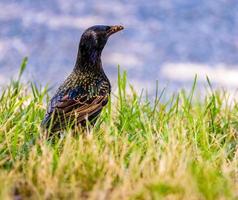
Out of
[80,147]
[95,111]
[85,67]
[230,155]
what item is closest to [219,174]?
[80,147]

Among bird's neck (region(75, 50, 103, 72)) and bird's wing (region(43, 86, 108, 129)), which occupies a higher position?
bird's neck (region(75, 50, 103, 72))

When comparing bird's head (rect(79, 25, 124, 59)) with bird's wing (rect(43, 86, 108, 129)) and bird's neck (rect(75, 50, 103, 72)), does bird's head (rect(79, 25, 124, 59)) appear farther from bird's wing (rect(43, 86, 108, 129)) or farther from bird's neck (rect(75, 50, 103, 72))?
bird's wing (rect(43, 86, 108, 129))

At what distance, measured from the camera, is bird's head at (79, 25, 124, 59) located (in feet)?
23.3

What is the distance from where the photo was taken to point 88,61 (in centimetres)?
710

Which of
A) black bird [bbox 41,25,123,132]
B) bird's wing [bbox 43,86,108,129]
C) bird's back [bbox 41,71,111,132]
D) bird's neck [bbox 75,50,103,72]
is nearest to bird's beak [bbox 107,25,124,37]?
black bird [bbox 41,25,123,132]

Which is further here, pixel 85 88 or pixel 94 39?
pixel 94 39

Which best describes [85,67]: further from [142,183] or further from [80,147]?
[142,183]

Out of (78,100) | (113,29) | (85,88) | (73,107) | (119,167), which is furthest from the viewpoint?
(113,29)

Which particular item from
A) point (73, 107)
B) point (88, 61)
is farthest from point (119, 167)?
point (88, 61)

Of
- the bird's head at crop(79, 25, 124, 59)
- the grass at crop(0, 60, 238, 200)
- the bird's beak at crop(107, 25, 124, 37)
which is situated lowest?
the grass at crop(0, 60, 238, 200)

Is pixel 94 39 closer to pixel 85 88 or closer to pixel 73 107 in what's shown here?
pixel 85 88

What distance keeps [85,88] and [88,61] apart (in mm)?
318

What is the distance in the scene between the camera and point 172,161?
4527mm

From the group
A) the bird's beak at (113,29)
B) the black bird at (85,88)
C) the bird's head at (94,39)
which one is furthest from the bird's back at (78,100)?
the bird's beak at (113,29)
